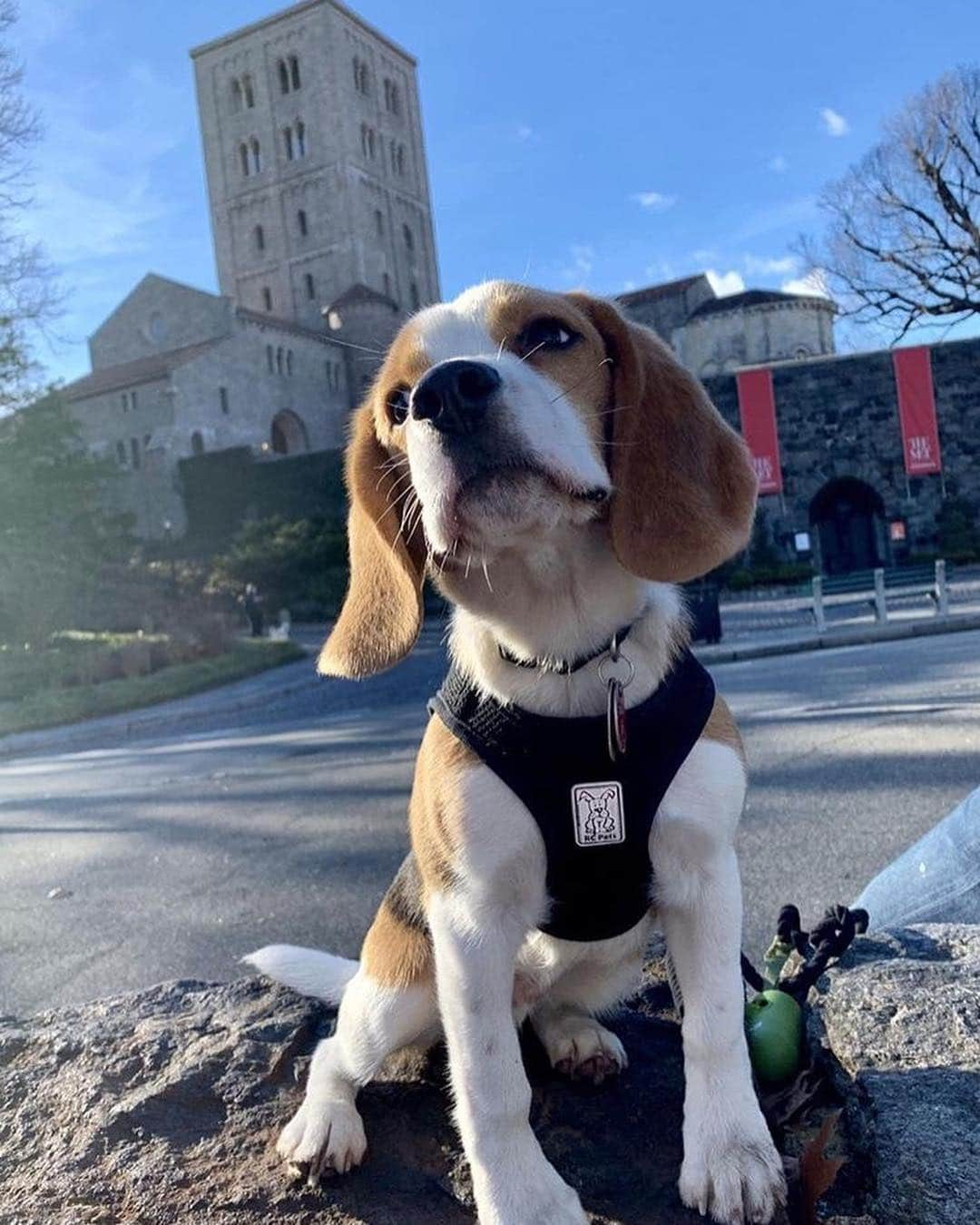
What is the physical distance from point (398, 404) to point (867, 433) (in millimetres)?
31719

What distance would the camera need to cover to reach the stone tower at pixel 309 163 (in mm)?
61750

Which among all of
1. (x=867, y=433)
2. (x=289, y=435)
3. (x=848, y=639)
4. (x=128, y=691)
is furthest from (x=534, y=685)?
(x=289, y=435)

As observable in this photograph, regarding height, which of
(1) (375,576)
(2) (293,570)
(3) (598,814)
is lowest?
(3) (598,814)

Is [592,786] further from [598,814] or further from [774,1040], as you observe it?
[774,1040]

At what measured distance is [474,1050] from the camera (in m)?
1.66

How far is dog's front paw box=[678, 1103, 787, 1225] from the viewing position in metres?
1.54

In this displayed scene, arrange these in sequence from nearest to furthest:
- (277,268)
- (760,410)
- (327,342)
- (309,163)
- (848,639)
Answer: (848,639) → (327,342) → (760,410) → (309,163) → (277,268)

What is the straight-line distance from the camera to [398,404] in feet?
6.79

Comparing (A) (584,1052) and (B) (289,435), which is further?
(B) (289,435)

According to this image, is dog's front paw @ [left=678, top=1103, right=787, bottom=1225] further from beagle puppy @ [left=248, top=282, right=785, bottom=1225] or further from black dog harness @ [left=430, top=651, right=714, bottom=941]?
black dog harness @ [left=430, top=651, right=714, bottom=941]

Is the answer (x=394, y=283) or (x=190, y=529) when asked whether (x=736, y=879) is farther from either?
(x=394, y=283)

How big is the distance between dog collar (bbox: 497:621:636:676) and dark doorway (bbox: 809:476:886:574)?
31.3 metres

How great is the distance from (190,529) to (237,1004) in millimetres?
44641

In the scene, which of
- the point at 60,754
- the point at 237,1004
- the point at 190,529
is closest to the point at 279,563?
the point at 190,529
